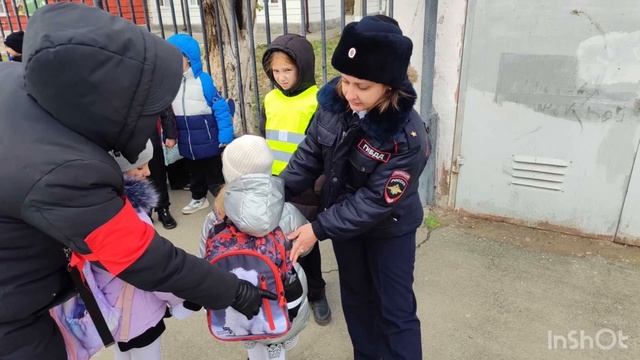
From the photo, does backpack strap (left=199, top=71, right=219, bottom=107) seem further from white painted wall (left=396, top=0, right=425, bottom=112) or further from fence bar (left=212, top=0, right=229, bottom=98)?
white painted wall (left=396, top=0, right=425, bottom=112)

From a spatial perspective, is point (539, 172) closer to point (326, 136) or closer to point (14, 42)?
point (326, 136)

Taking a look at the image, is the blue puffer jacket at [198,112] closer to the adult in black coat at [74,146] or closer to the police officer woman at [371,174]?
the police officer woman at [371,174]

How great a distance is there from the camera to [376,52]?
1.73 metres

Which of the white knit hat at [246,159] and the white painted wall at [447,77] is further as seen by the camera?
the white painted wall at [447,77]

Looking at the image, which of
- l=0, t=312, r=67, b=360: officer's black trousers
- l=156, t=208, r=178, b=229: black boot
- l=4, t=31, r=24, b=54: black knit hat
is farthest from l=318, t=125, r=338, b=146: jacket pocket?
l=4, t=31, r=24, b=54: black knit hat

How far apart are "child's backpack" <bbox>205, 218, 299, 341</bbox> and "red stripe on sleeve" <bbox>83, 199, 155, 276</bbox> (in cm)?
47

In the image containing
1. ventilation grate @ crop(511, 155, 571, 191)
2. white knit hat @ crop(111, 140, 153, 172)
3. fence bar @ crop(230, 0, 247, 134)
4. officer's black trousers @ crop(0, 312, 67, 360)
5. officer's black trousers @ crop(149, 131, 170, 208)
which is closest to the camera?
officer's black trousers @ crop(0, 312, 67, 360)

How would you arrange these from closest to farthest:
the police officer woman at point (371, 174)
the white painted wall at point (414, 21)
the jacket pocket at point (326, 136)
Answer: the police officer woman at point (371, 174)
the jacket pocket at point (326, 136)
the white painted wall at point (414, 21)

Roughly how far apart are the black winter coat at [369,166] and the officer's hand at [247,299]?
0.41 metres

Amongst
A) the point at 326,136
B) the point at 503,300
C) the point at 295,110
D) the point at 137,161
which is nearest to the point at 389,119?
the point at 326,136

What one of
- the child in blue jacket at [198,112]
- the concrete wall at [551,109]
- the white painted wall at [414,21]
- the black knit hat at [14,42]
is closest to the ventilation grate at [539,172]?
the concrete wall at [551,109]

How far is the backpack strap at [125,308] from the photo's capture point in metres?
1.68

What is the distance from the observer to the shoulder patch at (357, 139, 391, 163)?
1879 millimetres

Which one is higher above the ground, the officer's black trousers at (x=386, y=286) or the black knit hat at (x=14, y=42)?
the black knit hat at (x=14, y=42)
